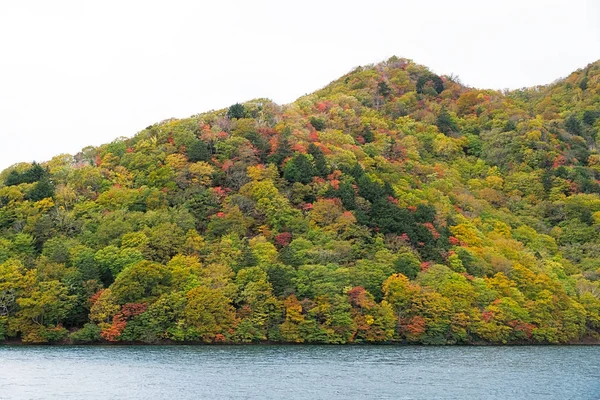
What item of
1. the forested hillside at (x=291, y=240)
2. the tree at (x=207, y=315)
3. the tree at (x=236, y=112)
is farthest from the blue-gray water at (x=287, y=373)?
the tree at (x=236, y=112)

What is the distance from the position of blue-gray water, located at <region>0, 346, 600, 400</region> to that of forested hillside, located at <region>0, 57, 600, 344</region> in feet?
21.4

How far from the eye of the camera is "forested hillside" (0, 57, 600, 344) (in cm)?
7650

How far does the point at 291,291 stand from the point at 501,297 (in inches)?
1158

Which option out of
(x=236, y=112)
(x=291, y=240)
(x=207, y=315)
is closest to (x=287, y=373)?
(x=207, y=315)

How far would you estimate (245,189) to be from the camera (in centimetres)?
9800

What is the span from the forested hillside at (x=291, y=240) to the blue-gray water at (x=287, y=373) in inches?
257

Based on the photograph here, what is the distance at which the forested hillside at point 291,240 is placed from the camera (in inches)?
3012

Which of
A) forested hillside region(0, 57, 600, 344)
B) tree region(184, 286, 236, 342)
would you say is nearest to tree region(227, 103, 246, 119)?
forested hillside region(0, 57, 600, 344)

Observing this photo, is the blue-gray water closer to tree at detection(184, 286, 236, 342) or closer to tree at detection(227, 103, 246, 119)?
tree at detection(184, 286, 236, 342)

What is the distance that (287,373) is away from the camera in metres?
52.6

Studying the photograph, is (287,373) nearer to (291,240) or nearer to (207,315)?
(207,315)

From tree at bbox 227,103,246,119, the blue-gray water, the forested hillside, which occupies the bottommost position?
the blue-gray water

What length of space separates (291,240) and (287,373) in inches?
1544

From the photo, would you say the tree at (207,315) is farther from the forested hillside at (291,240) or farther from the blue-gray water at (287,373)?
the blue-gray water at (287,373)
